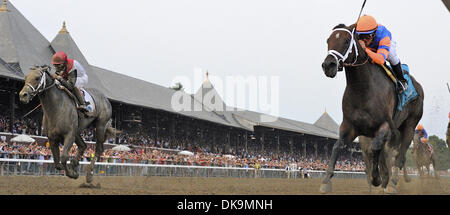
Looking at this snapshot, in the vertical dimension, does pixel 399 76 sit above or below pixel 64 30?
below

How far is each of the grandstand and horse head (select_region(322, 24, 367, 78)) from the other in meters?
16.4

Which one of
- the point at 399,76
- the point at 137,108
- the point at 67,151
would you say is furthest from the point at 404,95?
the point at 137,108

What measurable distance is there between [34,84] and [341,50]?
532 centimetres

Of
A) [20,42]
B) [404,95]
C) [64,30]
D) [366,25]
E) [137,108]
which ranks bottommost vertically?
[404,95]

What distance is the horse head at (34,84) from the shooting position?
8.80 m

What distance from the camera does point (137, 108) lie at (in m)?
31.4

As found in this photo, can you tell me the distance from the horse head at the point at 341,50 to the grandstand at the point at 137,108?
1643 cm

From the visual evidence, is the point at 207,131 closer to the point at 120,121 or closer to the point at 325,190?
the point at 120,121

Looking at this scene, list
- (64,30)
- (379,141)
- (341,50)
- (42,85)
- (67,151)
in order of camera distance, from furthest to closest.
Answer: (64,30), (67,151), (42,85), (379,141), (341,50)

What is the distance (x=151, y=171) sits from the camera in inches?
884

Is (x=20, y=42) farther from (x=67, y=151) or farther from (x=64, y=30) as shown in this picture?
(x=67, y=151)
